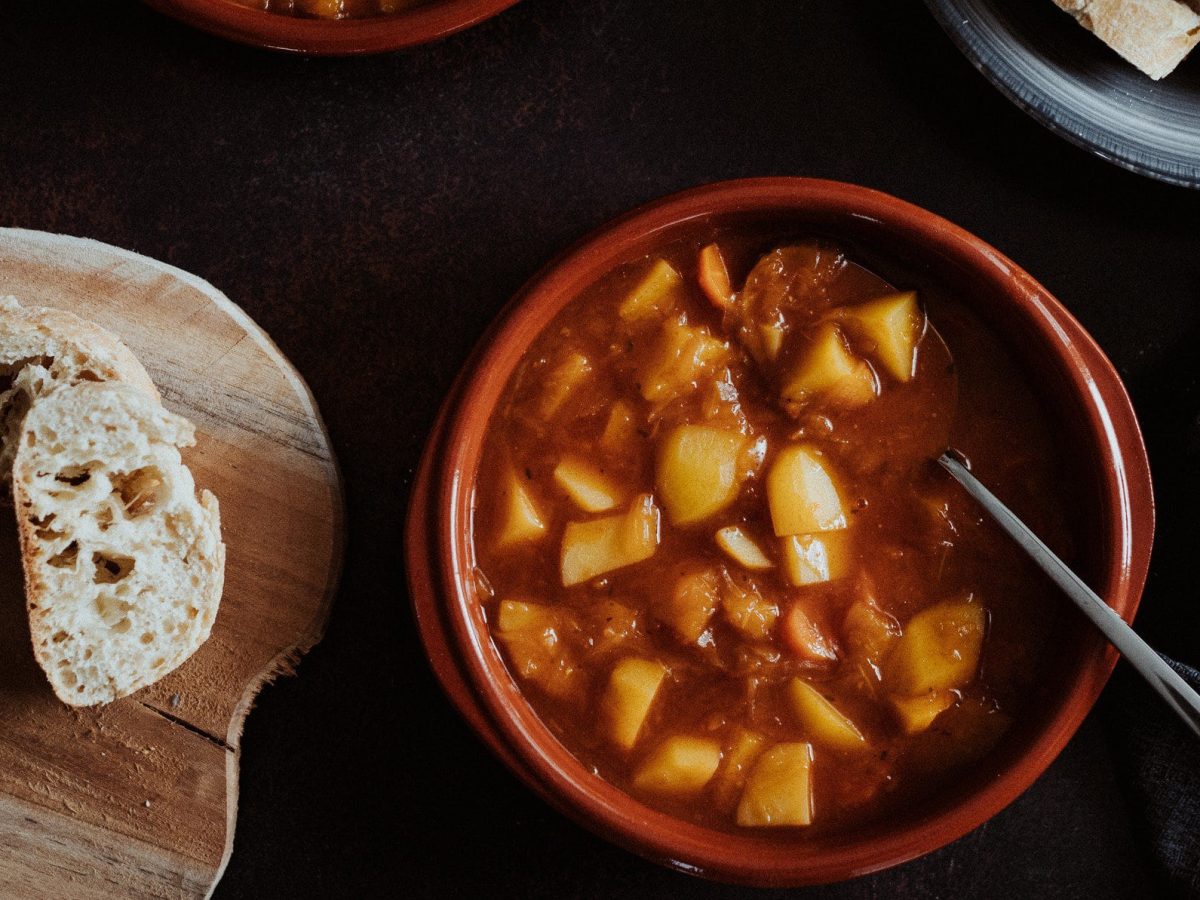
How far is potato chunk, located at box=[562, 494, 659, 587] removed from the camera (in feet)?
7.59

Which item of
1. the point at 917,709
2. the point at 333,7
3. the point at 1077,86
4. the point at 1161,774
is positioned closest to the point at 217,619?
the point at 333,7

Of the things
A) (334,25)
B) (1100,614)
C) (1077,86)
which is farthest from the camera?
(1077,86)

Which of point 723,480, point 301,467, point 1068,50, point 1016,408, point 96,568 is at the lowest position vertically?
point 96,568

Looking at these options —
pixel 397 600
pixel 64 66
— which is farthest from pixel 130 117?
pixel 397 600

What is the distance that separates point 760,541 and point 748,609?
0.48 feet

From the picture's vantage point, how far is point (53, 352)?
7.89 ft

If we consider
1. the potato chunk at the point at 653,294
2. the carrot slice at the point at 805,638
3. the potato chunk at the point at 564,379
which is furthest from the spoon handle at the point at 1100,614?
the potato chunk at the point at 564,379

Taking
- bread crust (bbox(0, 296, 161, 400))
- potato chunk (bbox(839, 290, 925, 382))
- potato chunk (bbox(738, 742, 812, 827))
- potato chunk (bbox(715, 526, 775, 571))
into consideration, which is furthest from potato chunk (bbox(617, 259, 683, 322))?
bread crust (bbox(0, 296, 161, 400))

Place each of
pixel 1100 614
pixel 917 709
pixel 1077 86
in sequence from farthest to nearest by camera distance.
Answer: pixel 1077 86 → pixel 917 709 → pixel 1100 614

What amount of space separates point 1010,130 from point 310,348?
70.3 inches

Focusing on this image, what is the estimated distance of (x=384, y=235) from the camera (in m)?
2.66

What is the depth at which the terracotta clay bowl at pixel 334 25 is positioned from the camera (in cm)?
243

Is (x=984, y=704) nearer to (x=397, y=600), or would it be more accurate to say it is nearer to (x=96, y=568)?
(x=397, y=600)

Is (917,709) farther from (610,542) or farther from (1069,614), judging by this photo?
(610,542)
